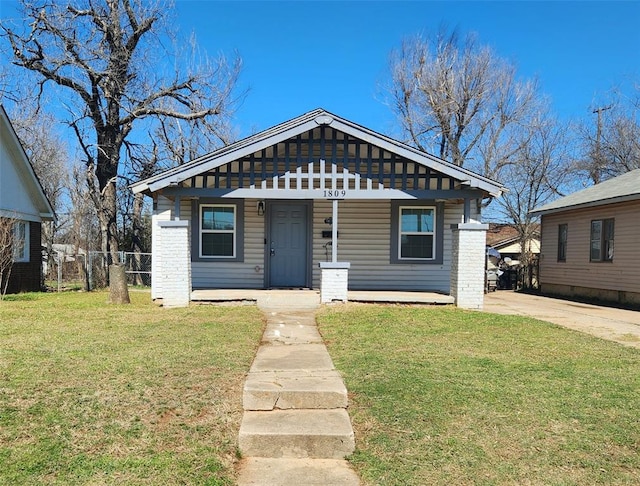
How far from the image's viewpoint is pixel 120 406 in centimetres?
392

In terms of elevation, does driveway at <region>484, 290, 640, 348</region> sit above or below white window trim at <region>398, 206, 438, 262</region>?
below

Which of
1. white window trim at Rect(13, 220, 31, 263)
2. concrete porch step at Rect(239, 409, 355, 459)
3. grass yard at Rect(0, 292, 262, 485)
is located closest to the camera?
grass yard at Rect(0, 292, 262, 485)

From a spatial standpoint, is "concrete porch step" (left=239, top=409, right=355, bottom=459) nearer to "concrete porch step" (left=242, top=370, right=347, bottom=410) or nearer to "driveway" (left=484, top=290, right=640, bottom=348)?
"concrete porch step" (left=242, top=370, right=347, bottom=410)

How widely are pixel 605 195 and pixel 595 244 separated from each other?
1786 millimetres

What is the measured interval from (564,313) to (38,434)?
37.1 ft

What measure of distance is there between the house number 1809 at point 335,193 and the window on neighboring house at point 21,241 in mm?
11128

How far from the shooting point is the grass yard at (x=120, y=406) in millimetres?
3137

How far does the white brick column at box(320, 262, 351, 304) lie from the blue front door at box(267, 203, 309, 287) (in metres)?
1.86

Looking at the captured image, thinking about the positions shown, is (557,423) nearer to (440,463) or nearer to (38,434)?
(440,463)

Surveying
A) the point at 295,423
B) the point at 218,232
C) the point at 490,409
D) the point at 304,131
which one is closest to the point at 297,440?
the point at 295,423

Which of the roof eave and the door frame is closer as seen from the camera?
the door frame

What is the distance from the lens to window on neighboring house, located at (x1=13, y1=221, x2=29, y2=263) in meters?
15.0

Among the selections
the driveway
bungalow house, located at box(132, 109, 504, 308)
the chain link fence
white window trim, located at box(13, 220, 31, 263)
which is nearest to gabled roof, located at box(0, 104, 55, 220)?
white window trim, located at box(13, 220, 31, 263)

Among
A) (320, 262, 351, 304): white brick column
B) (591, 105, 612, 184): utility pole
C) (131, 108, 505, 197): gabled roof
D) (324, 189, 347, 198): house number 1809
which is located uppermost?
(591, 105, 612, 184): utility pole
